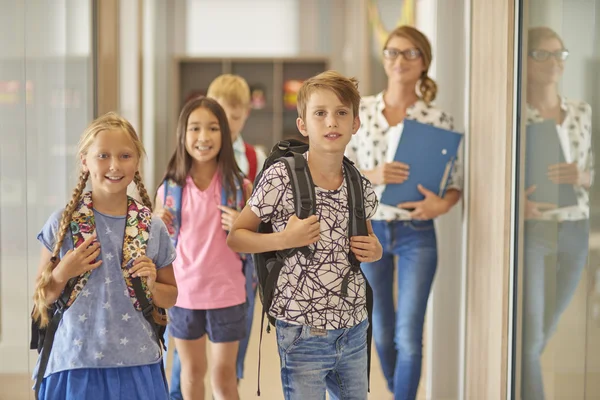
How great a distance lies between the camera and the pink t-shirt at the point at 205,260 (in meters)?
2.58

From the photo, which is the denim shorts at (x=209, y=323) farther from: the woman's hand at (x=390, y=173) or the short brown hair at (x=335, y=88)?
the short brown hair at (x=335, y=88)

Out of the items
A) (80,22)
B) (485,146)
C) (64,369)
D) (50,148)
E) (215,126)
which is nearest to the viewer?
(64,369)

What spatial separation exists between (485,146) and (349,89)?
1.01 meters

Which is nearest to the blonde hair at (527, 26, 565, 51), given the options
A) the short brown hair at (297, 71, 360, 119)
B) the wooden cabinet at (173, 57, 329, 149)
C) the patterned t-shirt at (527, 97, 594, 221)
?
the patterned t-shirt at (527, 97, 594, 221)

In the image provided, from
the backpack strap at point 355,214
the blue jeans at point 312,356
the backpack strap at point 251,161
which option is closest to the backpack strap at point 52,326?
the blue jeans at point 312,356

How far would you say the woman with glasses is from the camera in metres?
2.88

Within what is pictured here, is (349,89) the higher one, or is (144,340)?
(349,89)

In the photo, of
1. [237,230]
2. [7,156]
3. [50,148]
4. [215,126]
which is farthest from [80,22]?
[237,230]

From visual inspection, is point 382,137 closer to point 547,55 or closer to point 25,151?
point 547,55

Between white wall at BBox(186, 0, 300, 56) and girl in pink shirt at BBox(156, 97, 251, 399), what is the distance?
5997 millimetres

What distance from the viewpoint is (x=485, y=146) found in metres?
2.82

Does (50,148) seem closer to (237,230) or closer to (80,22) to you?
(80,22)

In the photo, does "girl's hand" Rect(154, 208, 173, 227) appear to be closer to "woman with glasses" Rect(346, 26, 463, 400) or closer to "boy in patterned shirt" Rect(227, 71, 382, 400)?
"boy in patterned shirt" Rect(227, 71, 382, 400)

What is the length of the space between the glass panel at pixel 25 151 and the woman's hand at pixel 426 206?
1.39 meters
